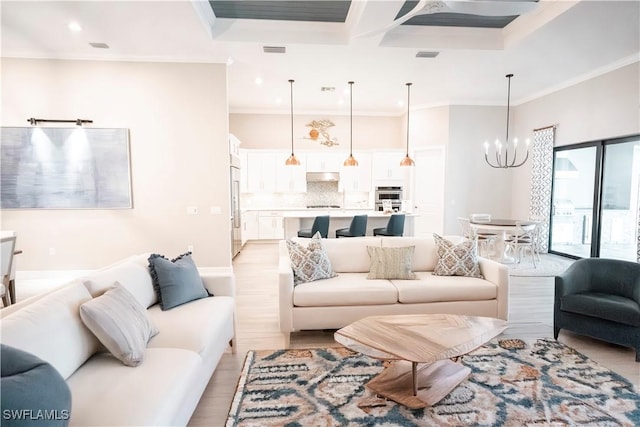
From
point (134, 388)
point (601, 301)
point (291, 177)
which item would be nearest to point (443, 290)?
point (601, 301)

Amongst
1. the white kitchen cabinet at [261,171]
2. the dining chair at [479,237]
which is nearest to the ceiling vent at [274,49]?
the white kitchen cabinet at [261,171]

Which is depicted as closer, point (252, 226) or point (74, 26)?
point (74, 26)

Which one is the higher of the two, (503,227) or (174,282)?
(503,227)

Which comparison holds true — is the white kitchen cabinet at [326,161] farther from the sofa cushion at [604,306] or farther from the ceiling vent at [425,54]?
the sofa cushion at [604,306]

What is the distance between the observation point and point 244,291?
4711 mm

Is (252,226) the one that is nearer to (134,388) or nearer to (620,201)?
(134,388)

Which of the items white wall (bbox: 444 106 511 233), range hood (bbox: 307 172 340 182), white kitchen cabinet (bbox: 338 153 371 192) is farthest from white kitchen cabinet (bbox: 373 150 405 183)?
white wall (bbox: 444 106 511 233)

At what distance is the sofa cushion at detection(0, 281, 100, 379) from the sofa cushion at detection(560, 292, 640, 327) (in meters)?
3.71

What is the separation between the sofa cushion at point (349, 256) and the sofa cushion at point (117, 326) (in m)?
2.10

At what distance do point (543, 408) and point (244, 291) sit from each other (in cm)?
357

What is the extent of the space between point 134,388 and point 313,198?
7.74 metres

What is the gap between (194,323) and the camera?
231 centimetres

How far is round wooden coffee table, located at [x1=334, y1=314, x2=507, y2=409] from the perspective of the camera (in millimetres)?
2061

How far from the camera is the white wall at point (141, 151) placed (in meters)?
4.93
